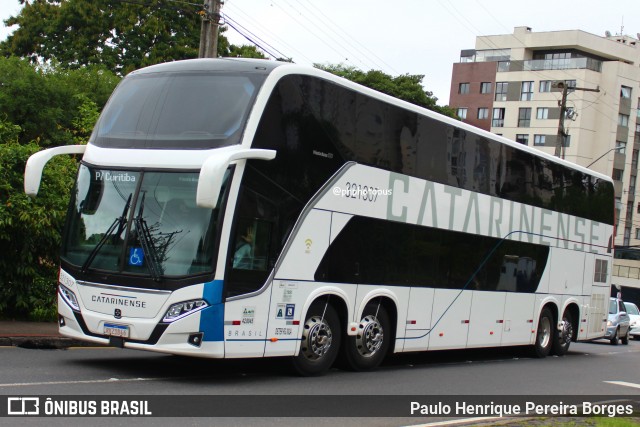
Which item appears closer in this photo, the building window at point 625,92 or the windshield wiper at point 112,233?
the windshield wiper at point 112,233

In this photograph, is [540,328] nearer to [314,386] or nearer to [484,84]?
[314,386]

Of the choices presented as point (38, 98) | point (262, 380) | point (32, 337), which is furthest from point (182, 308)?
point (38, 98)

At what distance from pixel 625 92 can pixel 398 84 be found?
31.1 meters

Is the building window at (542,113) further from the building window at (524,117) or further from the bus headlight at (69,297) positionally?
the bus headlight at (69,297)

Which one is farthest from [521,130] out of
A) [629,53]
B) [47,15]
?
[47,15]

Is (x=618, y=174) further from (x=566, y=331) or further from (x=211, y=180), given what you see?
(x=211, y=180)

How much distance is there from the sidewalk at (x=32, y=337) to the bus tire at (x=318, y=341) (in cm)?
406

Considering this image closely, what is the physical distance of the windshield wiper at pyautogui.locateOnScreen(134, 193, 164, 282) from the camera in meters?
11.0

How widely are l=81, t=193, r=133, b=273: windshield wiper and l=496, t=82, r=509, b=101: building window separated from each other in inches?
2922

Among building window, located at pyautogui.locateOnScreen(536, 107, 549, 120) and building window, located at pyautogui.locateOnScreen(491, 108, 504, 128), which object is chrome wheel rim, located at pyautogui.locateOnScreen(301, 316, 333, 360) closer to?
building window, located at pyautogui.locateOnScreen(536, 107, 549, 120)

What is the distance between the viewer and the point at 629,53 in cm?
8175

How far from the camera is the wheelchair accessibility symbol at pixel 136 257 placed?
36.4ft

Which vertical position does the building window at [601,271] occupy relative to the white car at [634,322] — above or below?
above

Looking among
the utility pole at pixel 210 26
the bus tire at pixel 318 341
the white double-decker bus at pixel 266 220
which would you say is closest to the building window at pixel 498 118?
the utility pole at pixel 210 26
